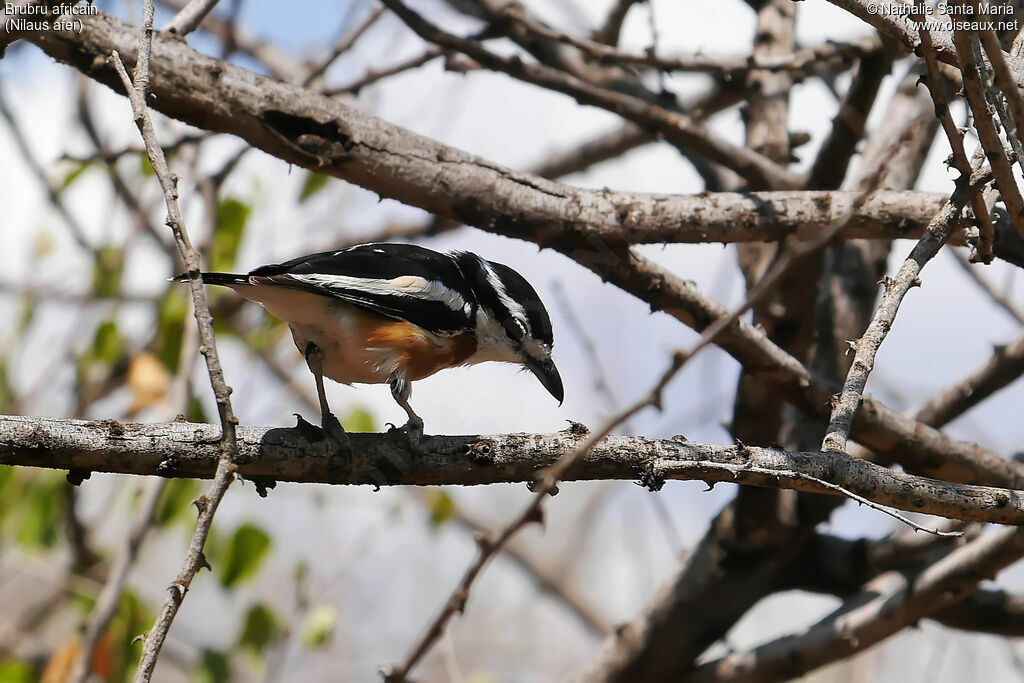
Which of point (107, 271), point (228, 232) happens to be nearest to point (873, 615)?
point (228, 232)

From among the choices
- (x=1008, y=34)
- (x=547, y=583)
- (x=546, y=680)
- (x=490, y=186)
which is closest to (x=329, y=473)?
(x=490, y=186)

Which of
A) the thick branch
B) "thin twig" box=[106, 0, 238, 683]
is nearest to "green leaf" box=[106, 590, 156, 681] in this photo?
the thick branch

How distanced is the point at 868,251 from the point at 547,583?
4251 mm

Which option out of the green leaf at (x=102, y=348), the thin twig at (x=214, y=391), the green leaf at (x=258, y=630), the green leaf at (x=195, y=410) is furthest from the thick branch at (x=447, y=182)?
the green leaf at (x=258, y=630)

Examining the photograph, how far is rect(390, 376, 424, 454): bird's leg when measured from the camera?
8.18 feet

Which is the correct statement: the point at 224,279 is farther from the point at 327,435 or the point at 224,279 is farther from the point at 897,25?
the point at 897,25

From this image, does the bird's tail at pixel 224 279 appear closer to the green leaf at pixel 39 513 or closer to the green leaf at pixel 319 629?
the green leaf at pixel 39 513

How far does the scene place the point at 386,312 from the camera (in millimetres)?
→ 3098

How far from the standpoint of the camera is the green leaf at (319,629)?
4582 millimetres

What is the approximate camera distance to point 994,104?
224 cm

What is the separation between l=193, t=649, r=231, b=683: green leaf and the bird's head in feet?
6.79

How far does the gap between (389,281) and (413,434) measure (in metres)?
0.71

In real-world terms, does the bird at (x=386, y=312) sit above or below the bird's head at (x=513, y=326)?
below

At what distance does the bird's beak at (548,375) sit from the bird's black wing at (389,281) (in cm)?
38
